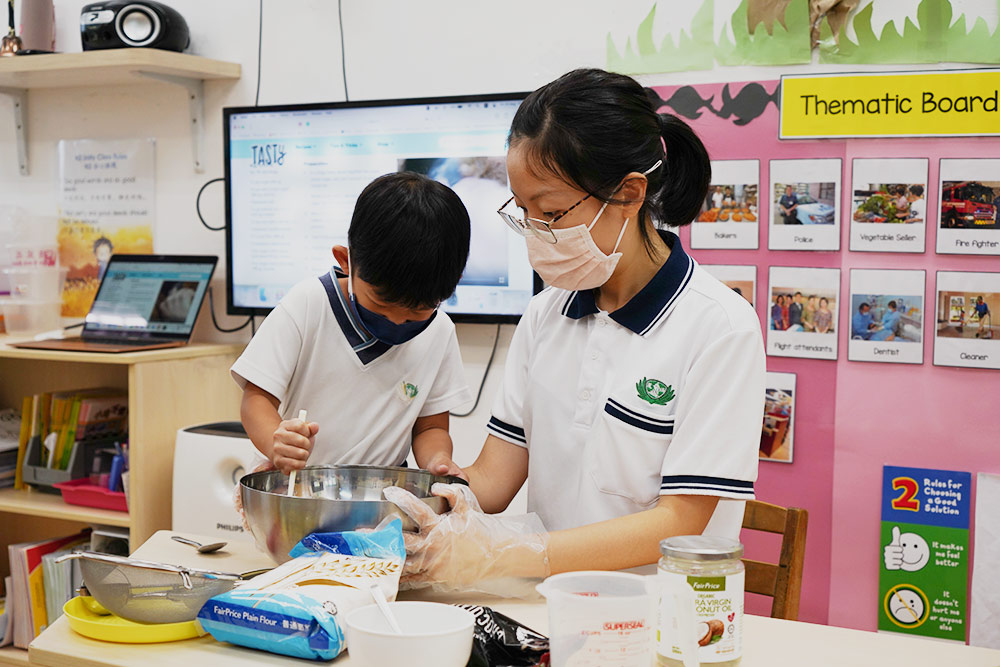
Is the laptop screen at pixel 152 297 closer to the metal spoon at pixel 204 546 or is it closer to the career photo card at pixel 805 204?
the metal spoon at pixel 204 546

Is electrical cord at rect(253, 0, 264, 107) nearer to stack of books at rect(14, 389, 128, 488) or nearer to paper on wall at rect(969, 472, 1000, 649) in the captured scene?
stack of books at rect(14, 389, 128, 488)

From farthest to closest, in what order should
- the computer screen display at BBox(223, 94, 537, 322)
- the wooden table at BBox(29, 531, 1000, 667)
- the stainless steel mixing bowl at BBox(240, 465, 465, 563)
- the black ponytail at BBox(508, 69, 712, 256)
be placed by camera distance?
the computer screen display at BBox(223, 94, 537, 322) → the black ponytail at BBox(508, 69, 712, 256) → the stainless steel mixing bowl at BBox(240, 465, 465, 563) → the wooden table at BBox(29, 531, 1000, 667)

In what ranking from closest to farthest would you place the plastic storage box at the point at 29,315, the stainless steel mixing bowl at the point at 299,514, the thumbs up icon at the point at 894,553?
1. the stainless steel mixing bowl at the point at 299,514
2. the thumbs up icon at the point at 894,553
3. the plastic storage box at the point at 29,315

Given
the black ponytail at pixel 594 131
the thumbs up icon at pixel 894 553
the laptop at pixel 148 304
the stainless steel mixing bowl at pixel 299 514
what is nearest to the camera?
the stainless steel mixing bowl at pixel 299 514

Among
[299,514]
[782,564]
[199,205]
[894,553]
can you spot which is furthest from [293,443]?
[199,205]

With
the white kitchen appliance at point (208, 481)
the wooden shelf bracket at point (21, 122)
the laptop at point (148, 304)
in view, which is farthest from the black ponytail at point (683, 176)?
the wooden shelf bracket at point (21, 122)

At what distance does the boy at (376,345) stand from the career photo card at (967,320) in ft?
3.65

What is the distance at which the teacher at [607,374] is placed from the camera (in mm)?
1192

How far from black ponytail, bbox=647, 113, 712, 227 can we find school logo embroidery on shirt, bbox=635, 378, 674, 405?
274 millimetres

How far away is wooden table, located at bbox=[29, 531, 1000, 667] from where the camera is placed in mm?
985

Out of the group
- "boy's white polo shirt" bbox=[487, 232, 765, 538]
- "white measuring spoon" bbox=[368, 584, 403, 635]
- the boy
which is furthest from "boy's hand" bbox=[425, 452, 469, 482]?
"white measuring spoon" bbox=[368, 584, 403, 635]

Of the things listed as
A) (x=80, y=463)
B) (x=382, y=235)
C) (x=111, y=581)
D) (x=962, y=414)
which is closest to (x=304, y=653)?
(x=111, y=581)

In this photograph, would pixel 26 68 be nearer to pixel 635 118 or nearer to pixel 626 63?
pixel 626 63

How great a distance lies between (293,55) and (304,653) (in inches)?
84.3
